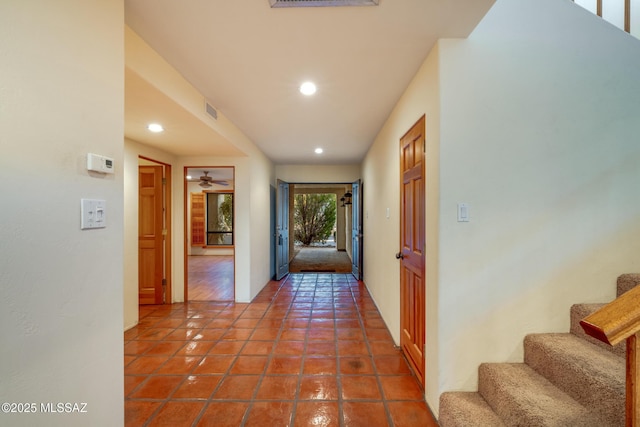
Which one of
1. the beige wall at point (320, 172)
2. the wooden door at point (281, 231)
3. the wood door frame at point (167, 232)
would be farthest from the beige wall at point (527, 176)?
the beige wall at point (320, 172)

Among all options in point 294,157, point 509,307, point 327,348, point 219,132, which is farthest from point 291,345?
point 294,157

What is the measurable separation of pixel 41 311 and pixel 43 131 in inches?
24.7

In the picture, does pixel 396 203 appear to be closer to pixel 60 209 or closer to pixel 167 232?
pixel 60 209

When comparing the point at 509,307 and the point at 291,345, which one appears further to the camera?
the point at 291,345

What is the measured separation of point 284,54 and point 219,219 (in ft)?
28.1

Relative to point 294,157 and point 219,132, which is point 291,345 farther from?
point 294,157

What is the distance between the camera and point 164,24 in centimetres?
153

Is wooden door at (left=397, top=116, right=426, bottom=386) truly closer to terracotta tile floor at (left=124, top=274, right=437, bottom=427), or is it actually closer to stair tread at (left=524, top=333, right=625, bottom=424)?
terracotta tile floor at (left=124, top=274, right=437, bottom=427)

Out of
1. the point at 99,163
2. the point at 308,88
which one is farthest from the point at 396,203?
the point at 99,163

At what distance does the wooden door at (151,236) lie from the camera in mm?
3826

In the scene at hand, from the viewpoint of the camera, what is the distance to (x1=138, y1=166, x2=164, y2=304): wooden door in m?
3.83

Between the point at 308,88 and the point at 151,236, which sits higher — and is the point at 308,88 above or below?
above

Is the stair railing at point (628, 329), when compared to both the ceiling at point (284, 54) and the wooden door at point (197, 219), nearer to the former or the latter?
the ceiling at point (284, 54)

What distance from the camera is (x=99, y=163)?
45.3 inches
